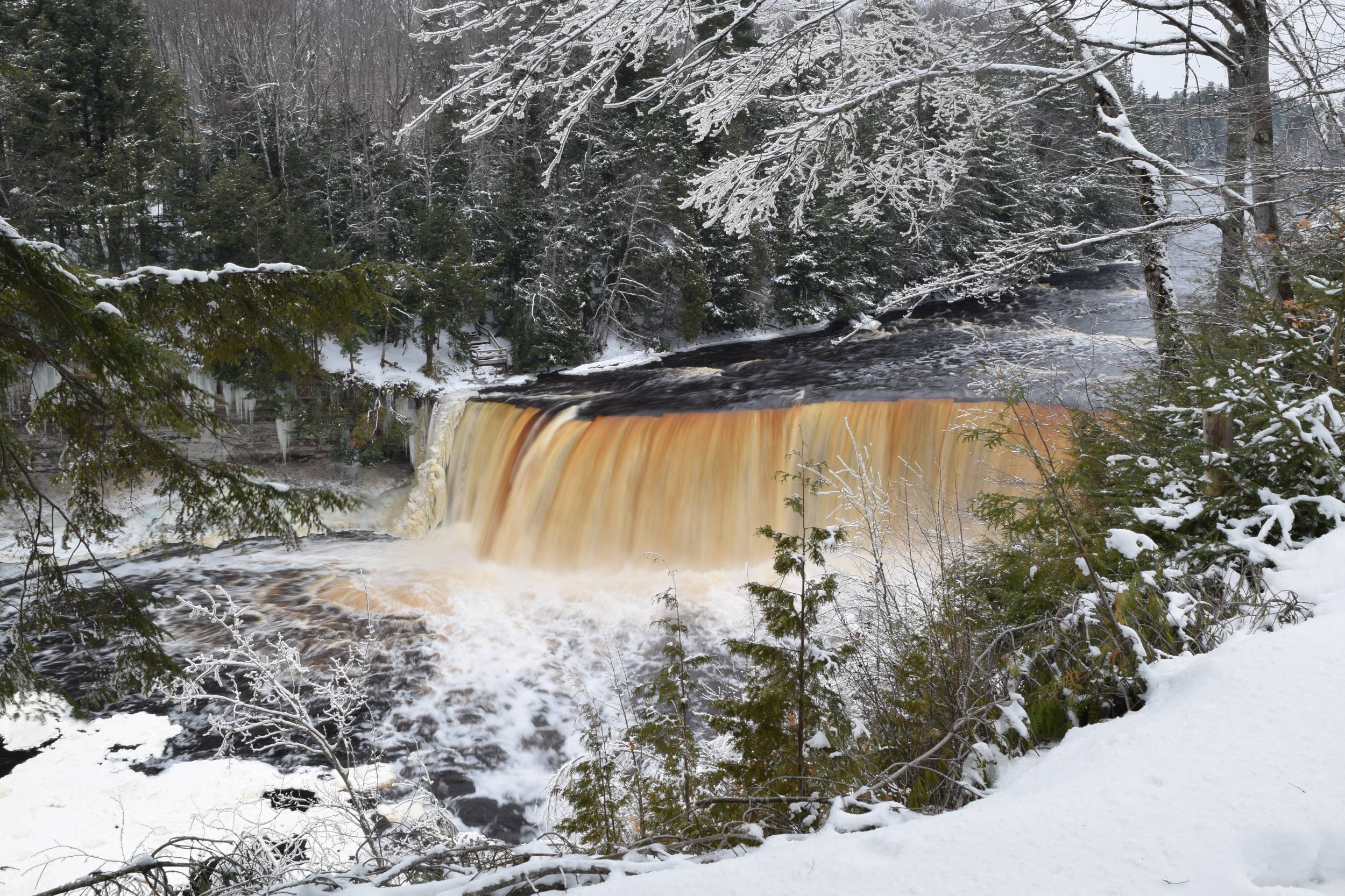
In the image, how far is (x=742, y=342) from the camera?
19.9 meters

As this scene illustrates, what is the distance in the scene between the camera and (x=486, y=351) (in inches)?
714

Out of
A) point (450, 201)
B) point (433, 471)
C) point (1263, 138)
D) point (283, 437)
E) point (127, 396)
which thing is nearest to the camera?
point (127, 396)

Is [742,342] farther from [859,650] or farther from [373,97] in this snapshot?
[373,97]

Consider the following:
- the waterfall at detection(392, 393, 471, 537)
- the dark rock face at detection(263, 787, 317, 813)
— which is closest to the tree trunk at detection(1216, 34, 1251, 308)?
the dark rock face at detection(263, 787, 317, 813)

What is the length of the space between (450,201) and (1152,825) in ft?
69.8

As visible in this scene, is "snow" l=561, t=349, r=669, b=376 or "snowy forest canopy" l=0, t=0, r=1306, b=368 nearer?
"snowy forest canopy" l=0, t=0, r=1306, b=368

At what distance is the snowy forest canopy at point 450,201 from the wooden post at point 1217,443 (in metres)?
8.72

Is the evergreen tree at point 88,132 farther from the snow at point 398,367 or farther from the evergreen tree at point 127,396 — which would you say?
the evergreen tree at point 127,396

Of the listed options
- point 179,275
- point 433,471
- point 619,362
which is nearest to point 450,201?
point 619,362

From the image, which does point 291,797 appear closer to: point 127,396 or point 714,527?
point 127,396

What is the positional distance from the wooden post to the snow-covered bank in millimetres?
1525

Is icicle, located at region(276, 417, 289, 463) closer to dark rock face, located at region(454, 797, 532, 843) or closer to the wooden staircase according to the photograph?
the wooden staircase

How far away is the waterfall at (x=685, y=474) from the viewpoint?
962cm

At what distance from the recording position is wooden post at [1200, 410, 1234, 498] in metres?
3.32
